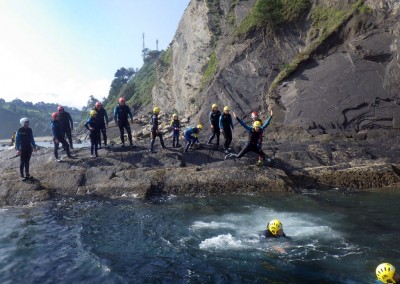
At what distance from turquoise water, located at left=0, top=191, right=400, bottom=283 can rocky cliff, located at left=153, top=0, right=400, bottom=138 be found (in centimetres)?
898

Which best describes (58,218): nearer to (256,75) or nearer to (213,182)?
(213,182)

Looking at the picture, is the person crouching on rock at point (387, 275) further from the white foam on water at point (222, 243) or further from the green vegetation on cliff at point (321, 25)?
the green vegetation on cliff at point (321, 25)

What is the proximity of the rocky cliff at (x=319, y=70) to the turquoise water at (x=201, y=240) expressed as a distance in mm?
8983

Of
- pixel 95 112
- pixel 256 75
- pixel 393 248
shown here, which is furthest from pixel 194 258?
pixel 256 75

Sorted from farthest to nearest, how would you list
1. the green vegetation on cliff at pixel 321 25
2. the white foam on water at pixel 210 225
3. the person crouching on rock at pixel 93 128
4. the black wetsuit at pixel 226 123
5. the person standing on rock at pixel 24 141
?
the green vegetation on cliff at pixel 321 25, the black wetsuit at pixel 226 123, the person crouching on rock at pixel 93 128, the person standing on rock at pixel 24 141, the white foam on water at pixel 210 225

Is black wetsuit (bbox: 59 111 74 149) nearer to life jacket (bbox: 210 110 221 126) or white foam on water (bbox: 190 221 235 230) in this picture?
life jacket (bbox: 210 110 221 126)

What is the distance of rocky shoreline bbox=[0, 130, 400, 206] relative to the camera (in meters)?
17.0

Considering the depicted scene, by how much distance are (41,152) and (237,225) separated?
14.6 m

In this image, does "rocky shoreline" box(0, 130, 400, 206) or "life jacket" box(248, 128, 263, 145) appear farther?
"rocky shoreline" box(0, 130, 400, 206)

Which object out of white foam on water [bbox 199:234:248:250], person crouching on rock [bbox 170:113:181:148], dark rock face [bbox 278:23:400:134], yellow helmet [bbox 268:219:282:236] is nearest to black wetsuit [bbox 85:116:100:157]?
person crouching on rock [bbox 170:113:181:148]

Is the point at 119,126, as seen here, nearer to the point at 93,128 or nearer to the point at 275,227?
the point at 93,128

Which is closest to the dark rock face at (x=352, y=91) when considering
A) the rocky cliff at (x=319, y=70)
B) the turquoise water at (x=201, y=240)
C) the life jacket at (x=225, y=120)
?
the rocky cliff at (x=319, y=70)

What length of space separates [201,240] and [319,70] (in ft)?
64.6

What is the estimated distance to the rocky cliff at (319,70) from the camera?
23.7 meters
